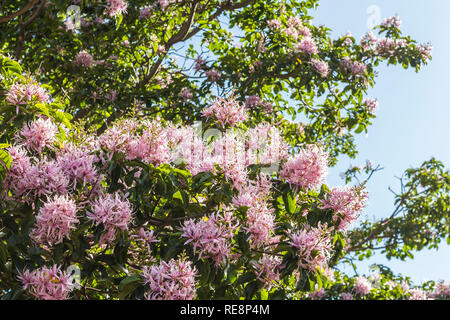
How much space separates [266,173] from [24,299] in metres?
1.38

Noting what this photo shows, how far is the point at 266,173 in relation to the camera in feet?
8.93

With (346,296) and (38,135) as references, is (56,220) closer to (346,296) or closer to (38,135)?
(38,135)

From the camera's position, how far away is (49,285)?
7.12 ft

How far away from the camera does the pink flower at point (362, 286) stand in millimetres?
5979

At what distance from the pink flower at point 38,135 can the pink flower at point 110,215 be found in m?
0.55

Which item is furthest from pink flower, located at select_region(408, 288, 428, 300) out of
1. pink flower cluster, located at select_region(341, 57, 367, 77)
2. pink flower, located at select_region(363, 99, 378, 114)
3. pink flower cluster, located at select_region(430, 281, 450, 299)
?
pink flower cluster, located at select_region(341, 57, 367, 77)

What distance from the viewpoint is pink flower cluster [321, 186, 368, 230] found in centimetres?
266

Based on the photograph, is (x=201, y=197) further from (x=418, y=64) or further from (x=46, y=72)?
(x=418, y=64)

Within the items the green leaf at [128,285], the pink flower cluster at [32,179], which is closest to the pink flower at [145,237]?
the green leaf at [128,285]

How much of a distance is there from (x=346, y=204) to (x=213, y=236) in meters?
0.82

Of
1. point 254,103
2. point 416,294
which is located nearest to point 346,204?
point 254,103

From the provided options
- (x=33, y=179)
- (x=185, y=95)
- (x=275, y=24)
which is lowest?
(x=33, y=179)

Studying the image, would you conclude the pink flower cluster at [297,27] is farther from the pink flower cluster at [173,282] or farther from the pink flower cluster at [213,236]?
the pink flower cluster at [173,282]

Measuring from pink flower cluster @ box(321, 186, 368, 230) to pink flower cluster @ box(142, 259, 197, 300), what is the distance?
97 cm
